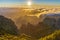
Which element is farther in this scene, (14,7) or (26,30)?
(14,7)

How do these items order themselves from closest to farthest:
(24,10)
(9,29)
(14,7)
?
1. (9,29)
2. (24,10)
3. (14,7)

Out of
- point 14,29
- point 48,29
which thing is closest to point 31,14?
point 48,29

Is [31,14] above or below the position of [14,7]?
below

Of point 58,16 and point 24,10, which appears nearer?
point 58,16

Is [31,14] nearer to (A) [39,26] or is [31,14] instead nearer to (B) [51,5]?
(A) [39,26]

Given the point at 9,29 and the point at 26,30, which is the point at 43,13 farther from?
the point at 9,29

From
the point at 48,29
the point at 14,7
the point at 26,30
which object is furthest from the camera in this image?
the point at 14,7

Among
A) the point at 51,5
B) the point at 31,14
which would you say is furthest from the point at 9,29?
the point at 51,5

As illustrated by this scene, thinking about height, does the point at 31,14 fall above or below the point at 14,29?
above

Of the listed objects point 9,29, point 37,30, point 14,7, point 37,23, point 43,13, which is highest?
point 14,7
